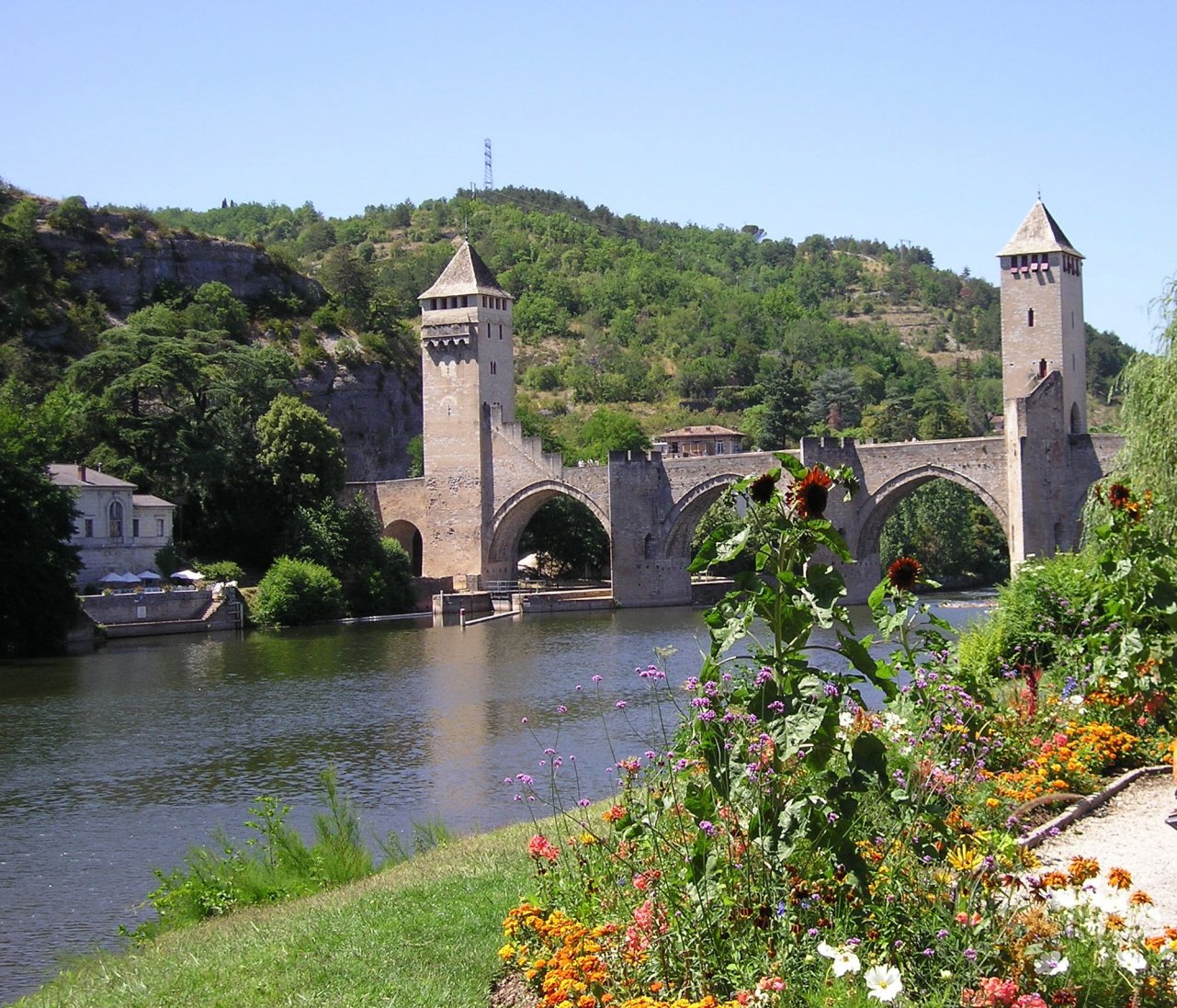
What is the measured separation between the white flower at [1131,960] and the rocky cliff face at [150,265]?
62031 mm

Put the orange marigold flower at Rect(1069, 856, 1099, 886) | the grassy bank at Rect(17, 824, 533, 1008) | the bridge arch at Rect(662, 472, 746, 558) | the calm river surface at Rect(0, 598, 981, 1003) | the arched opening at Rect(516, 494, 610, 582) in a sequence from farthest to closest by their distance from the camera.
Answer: the arched opening at Rect(516, 494, 610, 582), the bridge arch at Rect(662, 472, 746, 558), the calm river surface at Rect(0, 598, 981, 1003), the grassy bank at Rect(17, 824, 533, 1008), the orange marigold flower at Rect(1069, 856, 1099, 886)

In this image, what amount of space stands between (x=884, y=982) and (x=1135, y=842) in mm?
2918

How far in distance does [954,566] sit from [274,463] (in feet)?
77.7

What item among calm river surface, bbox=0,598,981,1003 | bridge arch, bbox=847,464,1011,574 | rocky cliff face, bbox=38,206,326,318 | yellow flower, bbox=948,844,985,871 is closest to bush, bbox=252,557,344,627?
calm river surface, bbox=0,598,981,1003

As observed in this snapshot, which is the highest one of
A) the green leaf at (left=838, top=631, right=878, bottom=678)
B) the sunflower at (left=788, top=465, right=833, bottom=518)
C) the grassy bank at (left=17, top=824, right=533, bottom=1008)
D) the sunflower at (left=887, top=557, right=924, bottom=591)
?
the sunflower at (left=788, top=465, right=833, bottom=518)

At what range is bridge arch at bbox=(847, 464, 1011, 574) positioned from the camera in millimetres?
41156

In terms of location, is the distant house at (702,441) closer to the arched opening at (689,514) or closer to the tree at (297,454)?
the arched opening at (689,514)

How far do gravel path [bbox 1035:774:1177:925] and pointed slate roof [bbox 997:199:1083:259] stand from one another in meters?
35.5

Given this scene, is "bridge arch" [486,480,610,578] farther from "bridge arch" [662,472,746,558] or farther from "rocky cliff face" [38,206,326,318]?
"rocky cliff face" [38,206,326,318]

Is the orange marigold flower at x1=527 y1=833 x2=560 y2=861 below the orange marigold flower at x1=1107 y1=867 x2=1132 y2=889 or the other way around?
below

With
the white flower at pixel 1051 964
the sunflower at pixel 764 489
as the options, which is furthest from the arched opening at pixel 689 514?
the white flower at pixel 1051 964

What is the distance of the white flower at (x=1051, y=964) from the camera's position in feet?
15.3

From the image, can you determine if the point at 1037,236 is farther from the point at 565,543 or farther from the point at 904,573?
the point at 904,573

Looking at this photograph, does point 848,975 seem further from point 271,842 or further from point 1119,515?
point 271,842
